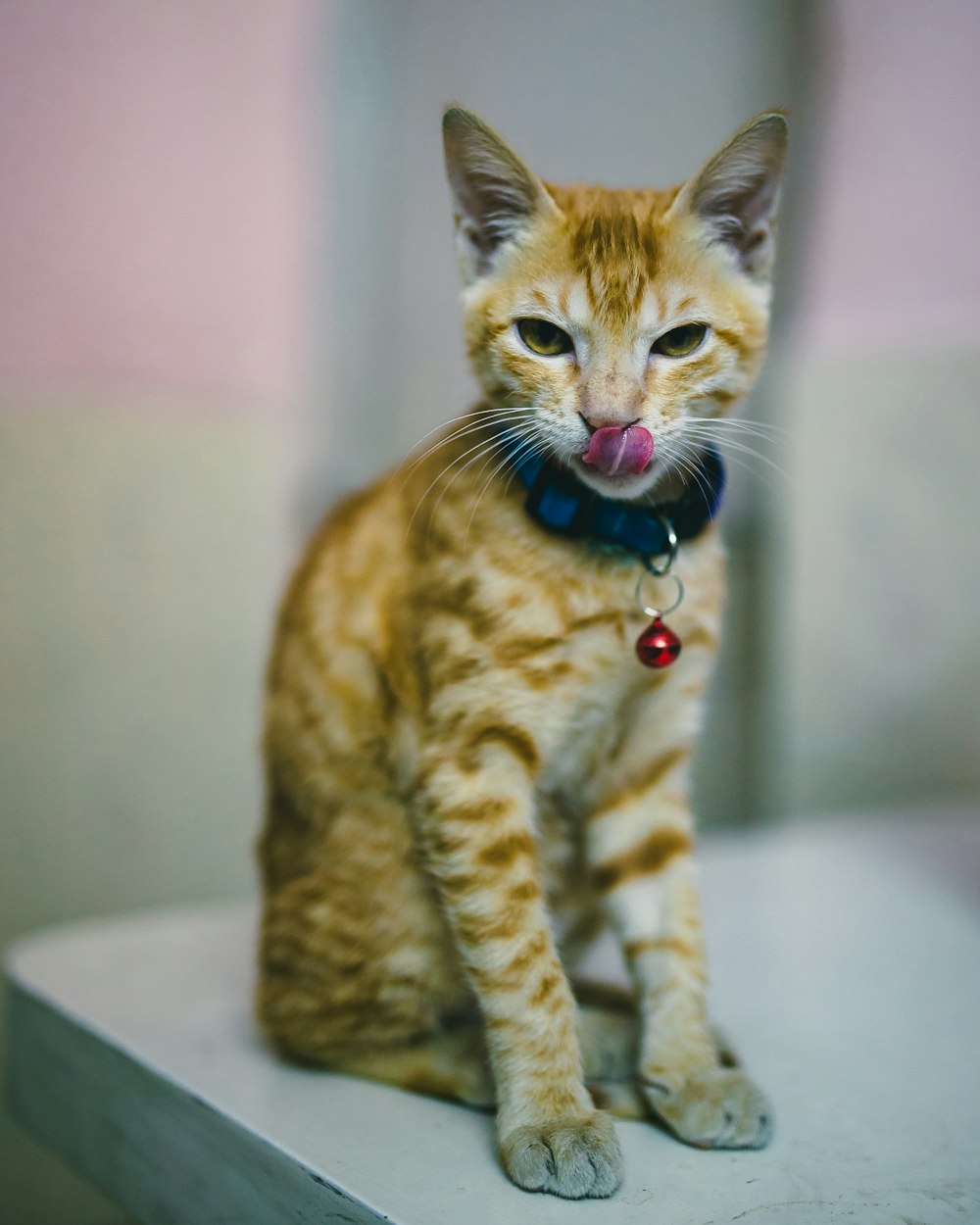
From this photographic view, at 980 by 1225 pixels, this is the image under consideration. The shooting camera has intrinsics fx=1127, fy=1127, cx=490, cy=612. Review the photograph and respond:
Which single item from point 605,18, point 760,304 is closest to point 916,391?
point 605,18

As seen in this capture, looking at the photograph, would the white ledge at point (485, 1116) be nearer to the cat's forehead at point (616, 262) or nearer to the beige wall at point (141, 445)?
the beige wall at point (141, 445)

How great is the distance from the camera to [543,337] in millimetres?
692

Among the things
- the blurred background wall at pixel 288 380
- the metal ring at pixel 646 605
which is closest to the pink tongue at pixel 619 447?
the metal ring at pixel 646 605

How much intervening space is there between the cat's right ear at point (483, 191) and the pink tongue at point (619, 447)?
17cm

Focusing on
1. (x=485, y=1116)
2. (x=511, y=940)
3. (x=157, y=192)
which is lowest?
(x=485, y=1116)

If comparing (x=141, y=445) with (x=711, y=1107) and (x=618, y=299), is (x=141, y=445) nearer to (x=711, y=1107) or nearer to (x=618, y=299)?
(x=618, y=299)

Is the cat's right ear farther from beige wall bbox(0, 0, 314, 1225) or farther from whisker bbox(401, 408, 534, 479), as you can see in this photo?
beige wall bbox(0, 0, 314, 1225)

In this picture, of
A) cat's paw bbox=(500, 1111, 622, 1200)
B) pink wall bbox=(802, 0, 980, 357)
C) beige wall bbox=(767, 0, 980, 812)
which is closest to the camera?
cat's paw bbox=(500, 1111, 622, 1200)

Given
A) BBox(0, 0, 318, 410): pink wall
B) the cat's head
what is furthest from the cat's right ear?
BBox(0, 0, 318, 410): pink wall

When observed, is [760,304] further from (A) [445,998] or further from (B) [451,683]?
(A) [445,998]

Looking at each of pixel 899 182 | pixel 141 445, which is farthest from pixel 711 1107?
pixel 899 182

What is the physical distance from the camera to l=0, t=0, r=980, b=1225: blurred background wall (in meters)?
1.28

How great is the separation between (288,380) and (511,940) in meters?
1.03

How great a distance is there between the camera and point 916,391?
5.29 ft
